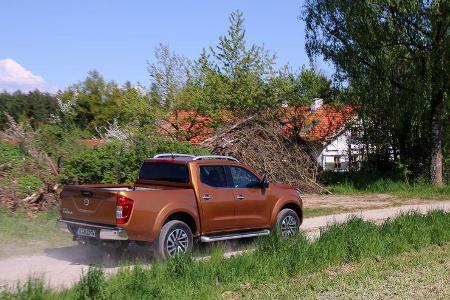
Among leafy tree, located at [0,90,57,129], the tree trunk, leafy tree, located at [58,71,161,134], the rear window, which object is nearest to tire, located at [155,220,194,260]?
the rear window

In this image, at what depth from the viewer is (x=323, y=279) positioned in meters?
8.41

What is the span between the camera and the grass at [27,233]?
10.9 m

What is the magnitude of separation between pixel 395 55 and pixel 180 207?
15.3 meters

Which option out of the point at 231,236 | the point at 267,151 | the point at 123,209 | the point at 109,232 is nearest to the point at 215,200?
the point at 231,236

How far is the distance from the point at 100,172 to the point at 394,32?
12.5m

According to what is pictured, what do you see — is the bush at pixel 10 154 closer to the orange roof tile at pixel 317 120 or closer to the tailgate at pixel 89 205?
the tailgate at pixel 89 205

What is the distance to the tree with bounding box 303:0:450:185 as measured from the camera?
69.7 feet

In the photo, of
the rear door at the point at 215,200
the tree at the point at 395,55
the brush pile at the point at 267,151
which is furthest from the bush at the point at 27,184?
the tree at the point at 395,55

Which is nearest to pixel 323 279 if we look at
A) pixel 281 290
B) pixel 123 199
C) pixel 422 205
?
pixel 281 290

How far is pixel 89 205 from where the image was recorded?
9656 millimetres

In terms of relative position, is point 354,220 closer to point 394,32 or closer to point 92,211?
point 92,211

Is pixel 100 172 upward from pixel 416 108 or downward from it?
downward

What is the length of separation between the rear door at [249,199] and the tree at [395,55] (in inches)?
484

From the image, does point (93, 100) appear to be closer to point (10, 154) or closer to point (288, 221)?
point (10, 154)
